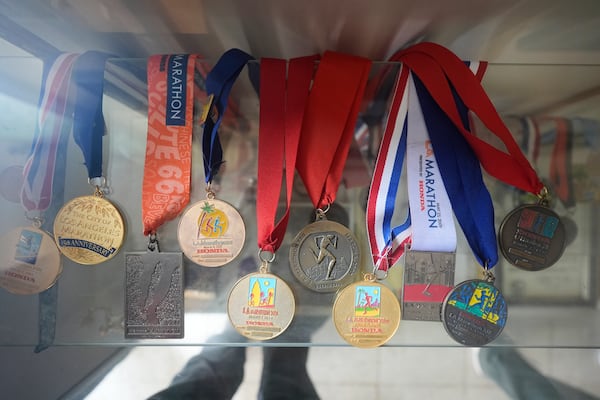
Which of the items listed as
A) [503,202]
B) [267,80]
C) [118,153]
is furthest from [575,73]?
[118,153]

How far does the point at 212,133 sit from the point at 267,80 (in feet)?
0.49

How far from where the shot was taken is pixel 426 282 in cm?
77

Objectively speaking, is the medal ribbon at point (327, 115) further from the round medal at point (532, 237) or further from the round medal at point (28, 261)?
the round medal at point (28, 261)

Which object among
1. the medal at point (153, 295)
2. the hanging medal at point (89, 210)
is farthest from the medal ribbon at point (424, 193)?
the hanging medal at point (89, 210)

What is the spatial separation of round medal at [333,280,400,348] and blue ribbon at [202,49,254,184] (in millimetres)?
352

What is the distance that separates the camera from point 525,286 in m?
0.86

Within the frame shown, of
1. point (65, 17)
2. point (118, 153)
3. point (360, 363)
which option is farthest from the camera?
point (360, 363)

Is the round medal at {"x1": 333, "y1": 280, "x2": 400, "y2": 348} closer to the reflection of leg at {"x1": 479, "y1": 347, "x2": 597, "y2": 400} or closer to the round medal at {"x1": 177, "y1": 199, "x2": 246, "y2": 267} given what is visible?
the round medal at {"x1": 177, "y1": 199, "x2": 246, "y2": 267}

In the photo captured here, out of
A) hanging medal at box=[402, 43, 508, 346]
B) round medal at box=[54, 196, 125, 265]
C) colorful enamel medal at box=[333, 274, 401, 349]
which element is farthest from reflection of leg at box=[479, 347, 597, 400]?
round medal at box=[54, 196, 125, 265]

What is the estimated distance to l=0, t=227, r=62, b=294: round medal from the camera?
774mm

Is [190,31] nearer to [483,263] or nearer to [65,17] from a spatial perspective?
[65,17]

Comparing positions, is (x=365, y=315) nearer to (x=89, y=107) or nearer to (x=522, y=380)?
(x=522, y=380)

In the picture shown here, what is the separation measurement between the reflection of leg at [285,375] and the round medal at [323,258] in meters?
0.25

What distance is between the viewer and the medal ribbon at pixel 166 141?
760mm
